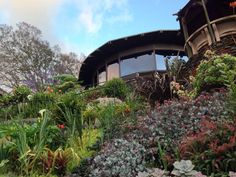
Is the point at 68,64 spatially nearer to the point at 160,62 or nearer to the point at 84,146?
the point at 160,62

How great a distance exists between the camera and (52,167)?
698 cm

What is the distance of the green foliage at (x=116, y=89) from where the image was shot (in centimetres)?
1658

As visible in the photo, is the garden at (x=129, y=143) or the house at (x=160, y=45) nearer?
the garden at (x=129, y=143)

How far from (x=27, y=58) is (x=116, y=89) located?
14.7 metres

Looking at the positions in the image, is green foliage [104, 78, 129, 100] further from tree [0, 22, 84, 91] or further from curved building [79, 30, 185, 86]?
tree [0, 22, 84, 91]

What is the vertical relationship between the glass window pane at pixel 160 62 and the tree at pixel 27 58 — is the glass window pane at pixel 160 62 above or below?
below

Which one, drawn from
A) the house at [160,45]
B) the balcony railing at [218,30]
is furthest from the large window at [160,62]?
the balcony railing at [218,30]

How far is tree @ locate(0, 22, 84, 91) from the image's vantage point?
29656 mm

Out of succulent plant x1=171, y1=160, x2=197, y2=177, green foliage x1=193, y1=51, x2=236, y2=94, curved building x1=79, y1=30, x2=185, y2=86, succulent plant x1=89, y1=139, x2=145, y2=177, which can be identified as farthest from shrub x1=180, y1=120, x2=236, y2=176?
curved building x1=79, y1=30, x2=185, y2=86

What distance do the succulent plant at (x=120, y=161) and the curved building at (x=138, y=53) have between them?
1655cm

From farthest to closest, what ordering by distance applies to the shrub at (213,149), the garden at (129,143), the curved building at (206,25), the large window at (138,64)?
the large window at (138,64), the curved building at (206,25), the garden at (129,143), the shrub at (213,149)

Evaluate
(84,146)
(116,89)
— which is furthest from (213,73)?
(116,89)

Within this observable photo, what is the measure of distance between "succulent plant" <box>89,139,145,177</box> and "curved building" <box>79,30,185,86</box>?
16548 mm

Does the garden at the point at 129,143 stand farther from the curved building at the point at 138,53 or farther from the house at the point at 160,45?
the curved building at the point at 138,53
